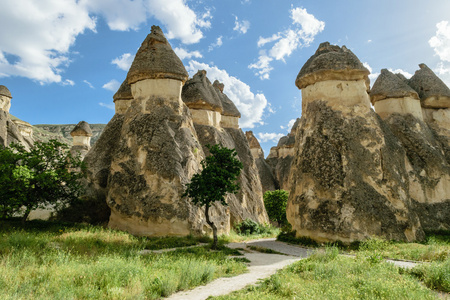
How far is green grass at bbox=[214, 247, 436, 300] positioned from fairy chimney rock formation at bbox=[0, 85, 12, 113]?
3169cm

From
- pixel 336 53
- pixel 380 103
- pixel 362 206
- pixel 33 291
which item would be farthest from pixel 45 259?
pixel 380 103

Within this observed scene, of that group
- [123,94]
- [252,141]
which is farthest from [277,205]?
[123,94]

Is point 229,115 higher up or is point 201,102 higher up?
point 229,115

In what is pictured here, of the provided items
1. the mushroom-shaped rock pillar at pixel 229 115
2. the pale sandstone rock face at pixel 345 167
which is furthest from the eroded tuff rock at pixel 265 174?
the pale sandstone rock face at pixel 345 167

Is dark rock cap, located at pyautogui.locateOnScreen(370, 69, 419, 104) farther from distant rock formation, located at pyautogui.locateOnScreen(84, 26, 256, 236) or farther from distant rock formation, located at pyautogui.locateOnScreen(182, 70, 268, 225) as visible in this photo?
distant rock formation, located at pyautogui.locateOnScreen(84, 26, 256, 236)

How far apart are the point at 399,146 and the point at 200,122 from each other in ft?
39.2

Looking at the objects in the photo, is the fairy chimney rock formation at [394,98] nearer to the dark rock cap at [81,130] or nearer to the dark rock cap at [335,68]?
the dark rock cap at [335,68]

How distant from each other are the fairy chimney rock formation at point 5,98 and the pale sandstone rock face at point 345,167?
2820cm

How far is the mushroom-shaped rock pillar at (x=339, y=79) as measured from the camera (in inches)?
532

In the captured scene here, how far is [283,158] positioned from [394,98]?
19892 mm

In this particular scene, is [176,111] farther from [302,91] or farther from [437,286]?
[437,286]

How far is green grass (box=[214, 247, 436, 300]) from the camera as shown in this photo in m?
4.64

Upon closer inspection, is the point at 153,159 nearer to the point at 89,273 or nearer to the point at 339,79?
the point at 89,273

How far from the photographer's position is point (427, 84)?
1753cm
